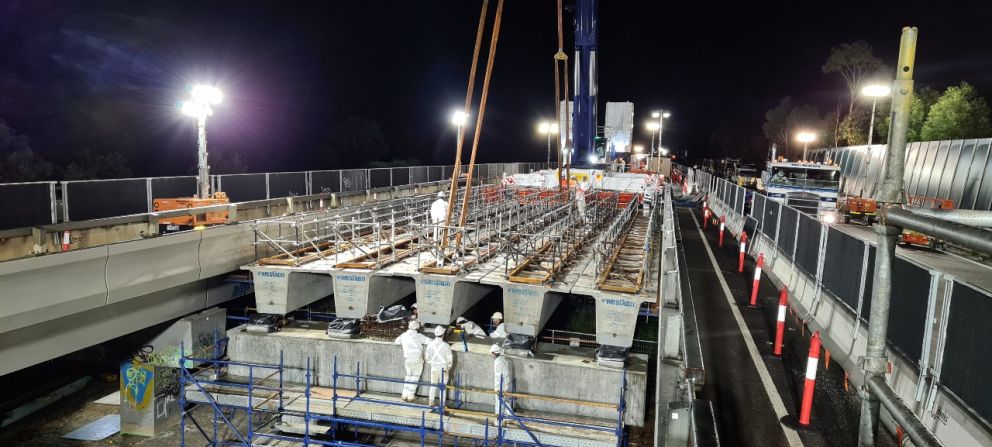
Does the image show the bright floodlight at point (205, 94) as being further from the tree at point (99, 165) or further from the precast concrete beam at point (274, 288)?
the tree at point (99, 165)

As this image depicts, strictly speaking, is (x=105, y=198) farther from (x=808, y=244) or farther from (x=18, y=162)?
(x=18, y=162)

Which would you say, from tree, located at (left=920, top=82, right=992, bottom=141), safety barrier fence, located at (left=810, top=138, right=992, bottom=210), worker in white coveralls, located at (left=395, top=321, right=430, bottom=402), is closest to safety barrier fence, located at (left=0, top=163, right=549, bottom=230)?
worker in white coveralls, located at (left=395, top=321, right=430, bottom=402)

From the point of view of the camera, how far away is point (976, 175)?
30.1 meters

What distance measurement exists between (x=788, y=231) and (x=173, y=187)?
17257 millimetres

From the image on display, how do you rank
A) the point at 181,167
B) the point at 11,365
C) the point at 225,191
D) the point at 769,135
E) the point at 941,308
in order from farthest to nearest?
the point at 769,135 → the point at 181,167 → the point at 225,191 → the point at 11,365 → the point at 941,308

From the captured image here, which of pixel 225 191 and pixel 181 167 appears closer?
pixel 225 191

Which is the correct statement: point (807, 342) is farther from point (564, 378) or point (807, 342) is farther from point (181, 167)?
point (181, 167)

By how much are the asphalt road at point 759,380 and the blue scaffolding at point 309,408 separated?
67.9 inches

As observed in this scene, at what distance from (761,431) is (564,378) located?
378 cm

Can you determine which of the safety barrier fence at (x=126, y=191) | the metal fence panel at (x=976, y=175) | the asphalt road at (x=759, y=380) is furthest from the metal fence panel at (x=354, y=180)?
the metal fence panel at (x=976, y=175)

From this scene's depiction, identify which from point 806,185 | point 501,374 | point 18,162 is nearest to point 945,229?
point 501,374

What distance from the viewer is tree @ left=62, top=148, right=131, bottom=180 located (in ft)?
105

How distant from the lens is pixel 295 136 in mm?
74688

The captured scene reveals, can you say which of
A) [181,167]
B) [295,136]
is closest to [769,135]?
[295,136]
